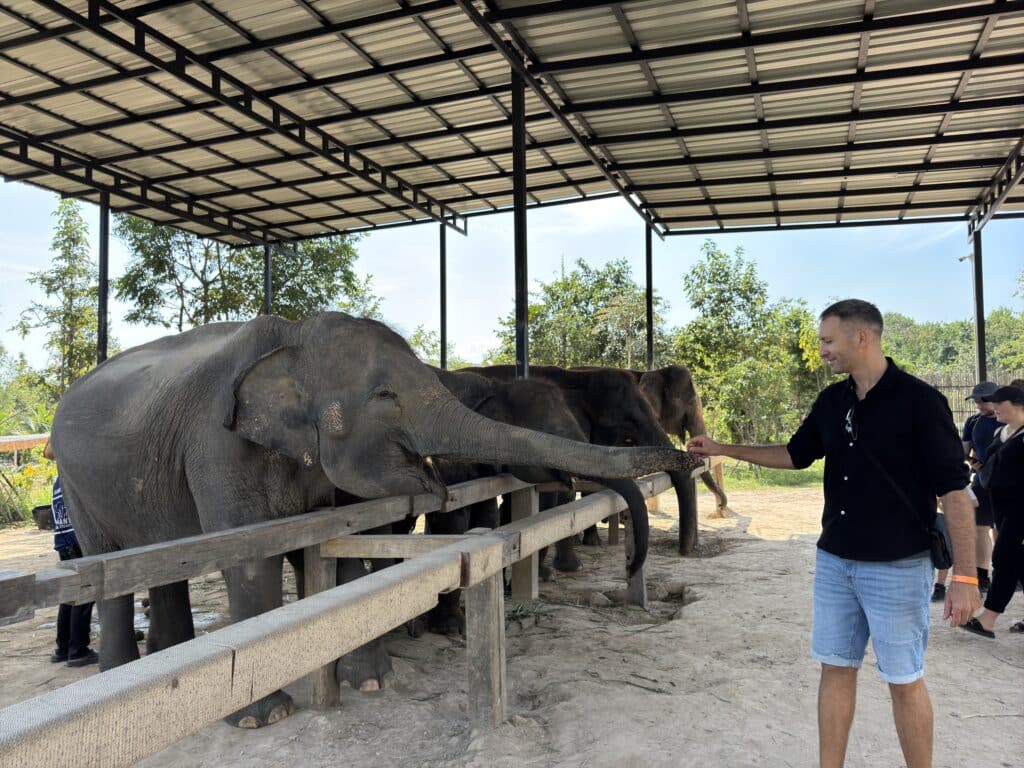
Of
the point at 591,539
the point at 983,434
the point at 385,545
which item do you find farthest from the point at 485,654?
the point at 591,539

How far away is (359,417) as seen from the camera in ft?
11.5

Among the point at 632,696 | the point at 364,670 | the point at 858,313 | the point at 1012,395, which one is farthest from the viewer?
the point at 1012,395

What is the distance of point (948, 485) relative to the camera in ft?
8.32

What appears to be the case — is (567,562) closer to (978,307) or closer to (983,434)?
(983,434)

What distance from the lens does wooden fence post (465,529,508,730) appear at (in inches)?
132

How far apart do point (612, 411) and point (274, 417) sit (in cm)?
372

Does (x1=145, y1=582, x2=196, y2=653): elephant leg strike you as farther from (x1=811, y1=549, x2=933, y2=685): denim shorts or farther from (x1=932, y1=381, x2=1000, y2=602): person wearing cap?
(x1=932, y1=381, x2=1000, y2=602): person wearing cap

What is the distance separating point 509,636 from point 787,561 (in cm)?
357

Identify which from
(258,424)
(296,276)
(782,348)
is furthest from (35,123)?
(782,348)

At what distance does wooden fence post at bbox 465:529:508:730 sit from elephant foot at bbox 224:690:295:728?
0.88 metres

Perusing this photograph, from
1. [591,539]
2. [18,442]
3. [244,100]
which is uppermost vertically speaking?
[244,100]

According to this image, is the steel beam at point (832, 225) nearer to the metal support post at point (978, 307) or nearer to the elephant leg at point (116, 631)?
the metal support post at point (978, 307)

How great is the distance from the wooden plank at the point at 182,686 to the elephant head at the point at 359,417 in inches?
49.5

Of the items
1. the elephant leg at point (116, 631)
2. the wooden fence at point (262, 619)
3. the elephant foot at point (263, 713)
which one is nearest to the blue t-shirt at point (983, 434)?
the wooden fence at point (262, 619)
